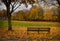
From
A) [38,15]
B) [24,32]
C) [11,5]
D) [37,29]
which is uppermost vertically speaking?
[11,5]

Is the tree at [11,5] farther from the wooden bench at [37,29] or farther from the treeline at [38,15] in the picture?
the wooden bench at [37,29]

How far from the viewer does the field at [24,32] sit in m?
7.92

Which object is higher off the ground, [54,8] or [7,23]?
[54,8]

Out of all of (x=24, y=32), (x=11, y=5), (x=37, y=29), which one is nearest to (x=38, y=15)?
(x=37, y=29)

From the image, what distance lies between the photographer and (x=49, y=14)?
317 inches

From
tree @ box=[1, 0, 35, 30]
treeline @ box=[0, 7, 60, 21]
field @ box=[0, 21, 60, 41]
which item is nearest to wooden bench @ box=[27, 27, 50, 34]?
field @ box=[0, 21, 60, 41]

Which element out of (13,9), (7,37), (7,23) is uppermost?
(13,9)

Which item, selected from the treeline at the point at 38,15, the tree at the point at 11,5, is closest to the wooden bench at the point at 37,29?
the treeline at the point at 38,15

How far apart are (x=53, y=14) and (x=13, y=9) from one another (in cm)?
168

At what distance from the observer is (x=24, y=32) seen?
8.00 meters

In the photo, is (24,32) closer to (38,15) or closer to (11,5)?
(38,15)

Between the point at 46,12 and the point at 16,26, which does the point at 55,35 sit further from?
the point at 16,26

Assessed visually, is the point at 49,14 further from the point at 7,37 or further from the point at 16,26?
the point at 7,37

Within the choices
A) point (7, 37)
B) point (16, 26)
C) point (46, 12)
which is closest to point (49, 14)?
point (46, 12)
